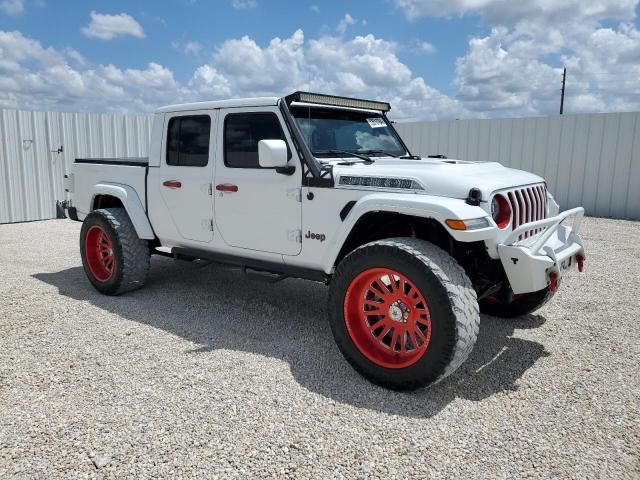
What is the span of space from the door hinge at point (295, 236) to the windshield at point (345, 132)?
0.67 metres

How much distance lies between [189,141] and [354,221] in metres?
2.11

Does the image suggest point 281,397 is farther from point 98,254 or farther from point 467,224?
point 98,254

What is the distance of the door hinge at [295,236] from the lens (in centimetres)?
408

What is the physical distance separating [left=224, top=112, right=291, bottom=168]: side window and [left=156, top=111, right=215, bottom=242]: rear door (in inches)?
7.5

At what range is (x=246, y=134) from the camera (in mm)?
4441

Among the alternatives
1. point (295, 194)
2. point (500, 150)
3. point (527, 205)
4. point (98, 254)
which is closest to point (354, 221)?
point (295, 194)

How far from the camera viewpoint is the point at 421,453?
275cm

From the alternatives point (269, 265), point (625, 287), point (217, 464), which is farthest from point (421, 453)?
point (625, 287)

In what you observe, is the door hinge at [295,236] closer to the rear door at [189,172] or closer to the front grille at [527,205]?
the rear door at [189,172]

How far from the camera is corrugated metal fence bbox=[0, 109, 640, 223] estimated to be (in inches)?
438

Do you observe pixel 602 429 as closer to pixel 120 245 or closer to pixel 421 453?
pixel 421 453

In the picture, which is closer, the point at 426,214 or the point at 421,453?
the point at 421,453

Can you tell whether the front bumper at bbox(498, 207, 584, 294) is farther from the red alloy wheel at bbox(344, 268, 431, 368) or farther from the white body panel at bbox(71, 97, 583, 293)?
the red alloy wheel at bbox(344, 268, 431, 368)

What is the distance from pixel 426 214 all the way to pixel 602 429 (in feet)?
5.22
